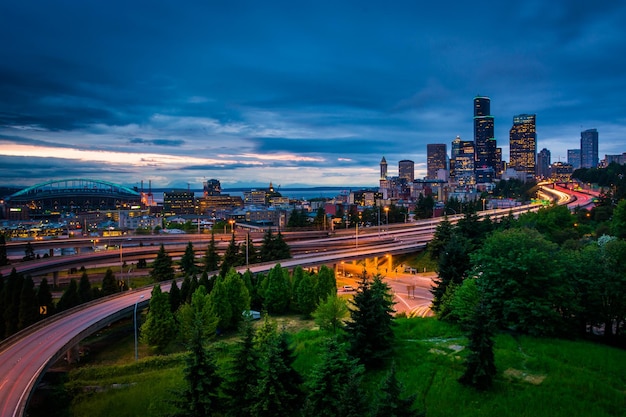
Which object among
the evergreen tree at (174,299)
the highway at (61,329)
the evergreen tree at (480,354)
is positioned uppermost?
the evergreen tree at (480,354)

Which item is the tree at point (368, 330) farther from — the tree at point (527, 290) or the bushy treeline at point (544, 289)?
the tree at point (527, 290)

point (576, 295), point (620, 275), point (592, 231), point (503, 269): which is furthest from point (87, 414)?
point (592, 231)

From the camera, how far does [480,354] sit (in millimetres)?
20359

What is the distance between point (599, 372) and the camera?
22.2 metres

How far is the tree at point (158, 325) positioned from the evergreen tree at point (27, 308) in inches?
446

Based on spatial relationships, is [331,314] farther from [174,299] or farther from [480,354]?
[174,299]

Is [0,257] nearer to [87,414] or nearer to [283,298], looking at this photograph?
[283,298]

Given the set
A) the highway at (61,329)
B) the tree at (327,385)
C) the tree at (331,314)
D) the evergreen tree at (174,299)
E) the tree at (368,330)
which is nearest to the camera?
the tree at (327,385)

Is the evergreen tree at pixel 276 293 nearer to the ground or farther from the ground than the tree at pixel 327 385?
nearer to the ground

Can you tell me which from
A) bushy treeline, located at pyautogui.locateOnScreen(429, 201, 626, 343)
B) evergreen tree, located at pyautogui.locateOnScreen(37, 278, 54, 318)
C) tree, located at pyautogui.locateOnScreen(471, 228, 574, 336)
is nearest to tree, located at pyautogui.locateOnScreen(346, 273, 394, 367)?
bushy treeline, located at pyautogui.locateOnScreen(429, 201, 626, 343)

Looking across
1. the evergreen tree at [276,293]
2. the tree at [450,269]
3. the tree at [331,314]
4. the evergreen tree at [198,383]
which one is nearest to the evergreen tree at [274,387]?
the evergreen tree at [198,383]

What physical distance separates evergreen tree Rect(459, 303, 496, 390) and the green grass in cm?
54

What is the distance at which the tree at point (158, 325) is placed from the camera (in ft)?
109

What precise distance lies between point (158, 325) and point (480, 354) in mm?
23306
